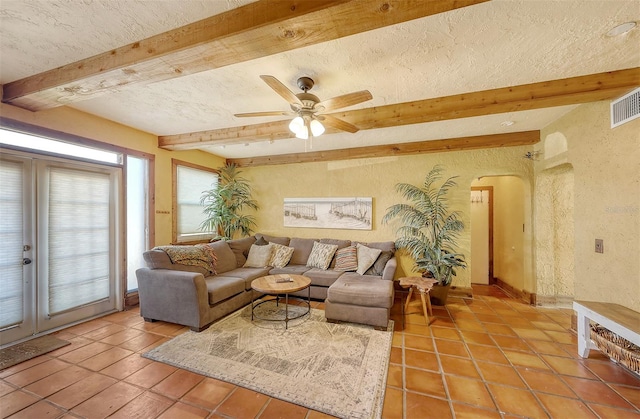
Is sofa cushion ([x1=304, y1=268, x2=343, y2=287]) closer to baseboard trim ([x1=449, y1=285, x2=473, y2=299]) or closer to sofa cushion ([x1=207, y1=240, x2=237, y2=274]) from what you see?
sofa cushion ([x1=207, y1=240, x2=237, y2=274])

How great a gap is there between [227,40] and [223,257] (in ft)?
10.5

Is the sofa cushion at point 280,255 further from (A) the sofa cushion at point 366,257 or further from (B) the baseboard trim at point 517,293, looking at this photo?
(B) the baseboard trim at point 517,293

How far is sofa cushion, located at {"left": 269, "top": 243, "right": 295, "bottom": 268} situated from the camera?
419 cm

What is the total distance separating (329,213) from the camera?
473 centimetres

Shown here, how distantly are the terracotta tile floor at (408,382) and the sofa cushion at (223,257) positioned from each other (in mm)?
1097

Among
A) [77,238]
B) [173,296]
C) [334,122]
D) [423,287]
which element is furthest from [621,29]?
[77,238]

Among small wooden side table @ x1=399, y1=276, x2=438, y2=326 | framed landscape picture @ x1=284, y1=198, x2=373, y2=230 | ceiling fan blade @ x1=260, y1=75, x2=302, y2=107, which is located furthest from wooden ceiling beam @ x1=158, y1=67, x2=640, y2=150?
small wooden side table @ x1=399, y1=276, x2=438, y2=326

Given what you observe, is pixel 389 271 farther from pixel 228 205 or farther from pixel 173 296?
pixel 228 205

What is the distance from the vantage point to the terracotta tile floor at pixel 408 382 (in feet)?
5.43

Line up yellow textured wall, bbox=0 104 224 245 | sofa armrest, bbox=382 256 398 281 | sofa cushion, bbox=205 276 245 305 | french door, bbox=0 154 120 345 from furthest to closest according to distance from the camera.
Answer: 1. sofa armrest, bbox=382 256 398 281
2. sofa cushion, bbox=205 276 245 305
3. yellow textured wall, bbox=0 104 224 245
4. french door, bbox=0 154 120 345

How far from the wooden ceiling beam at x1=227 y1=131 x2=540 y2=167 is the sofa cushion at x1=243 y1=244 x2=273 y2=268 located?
1.88m

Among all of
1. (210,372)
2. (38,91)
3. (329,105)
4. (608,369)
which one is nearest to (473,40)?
(329,105)

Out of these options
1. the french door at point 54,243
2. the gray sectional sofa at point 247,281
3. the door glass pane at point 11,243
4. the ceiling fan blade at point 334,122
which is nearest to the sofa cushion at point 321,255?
the gray sectional sofa at point 247,281

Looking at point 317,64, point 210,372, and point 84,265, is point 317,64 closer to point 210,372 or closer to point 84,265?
point 210,372
